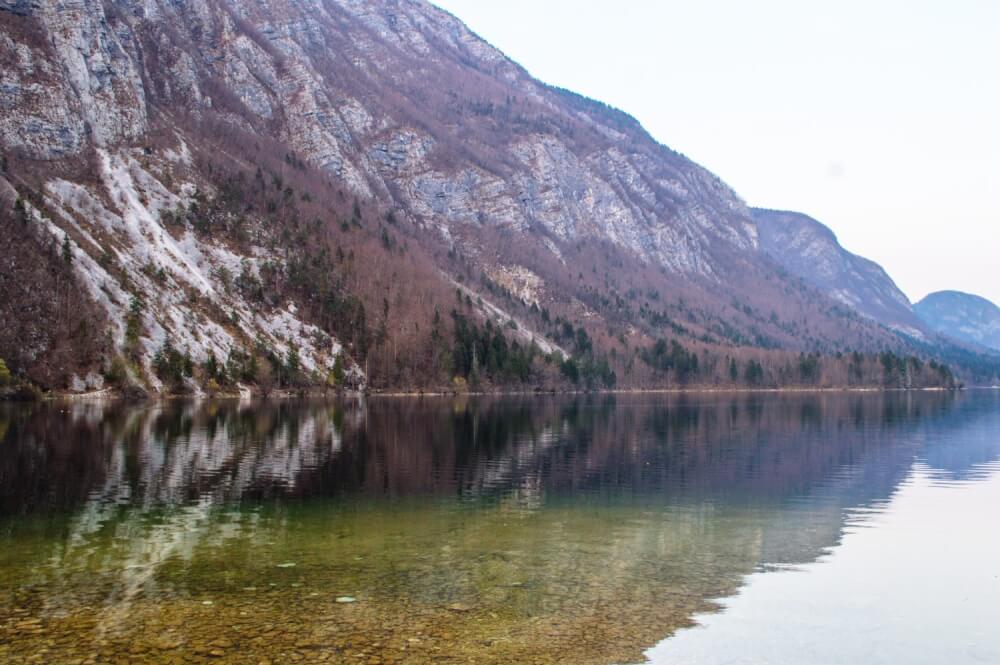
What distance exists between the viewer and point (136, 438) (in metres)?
62.2

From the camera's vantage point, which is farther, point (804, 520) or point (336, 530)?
point (804, 520)

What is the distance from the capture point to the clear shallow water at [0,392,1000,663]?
1739cm

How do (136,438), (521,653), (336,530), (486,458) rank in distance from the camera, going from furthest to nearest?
(136,438) → (486,458) → (336,530) → (521,653)

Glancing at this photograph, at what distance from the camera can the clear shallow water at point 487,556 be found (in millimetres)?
17391

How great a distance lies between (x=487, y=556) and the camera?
1006 inches

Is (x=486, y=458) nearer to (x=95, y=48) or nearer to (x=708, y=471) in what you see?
(x=708, y=471)

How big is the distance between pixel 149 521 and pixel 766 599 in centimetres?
2121

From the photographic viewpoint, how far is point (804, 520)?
3359 cm

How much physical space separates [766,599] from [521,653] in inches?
315

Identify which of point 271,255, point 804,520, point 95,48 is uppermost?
point 95,48

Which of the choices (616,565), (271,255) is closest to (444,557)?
(616,565)

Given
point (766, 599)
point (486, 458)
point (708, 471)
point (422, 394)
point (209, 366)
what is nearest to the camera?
point (766, 599)

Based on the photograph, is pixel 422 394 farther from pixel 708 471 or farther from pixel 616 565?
pixel 616 565

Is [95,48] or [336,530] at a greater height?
[95,48]
